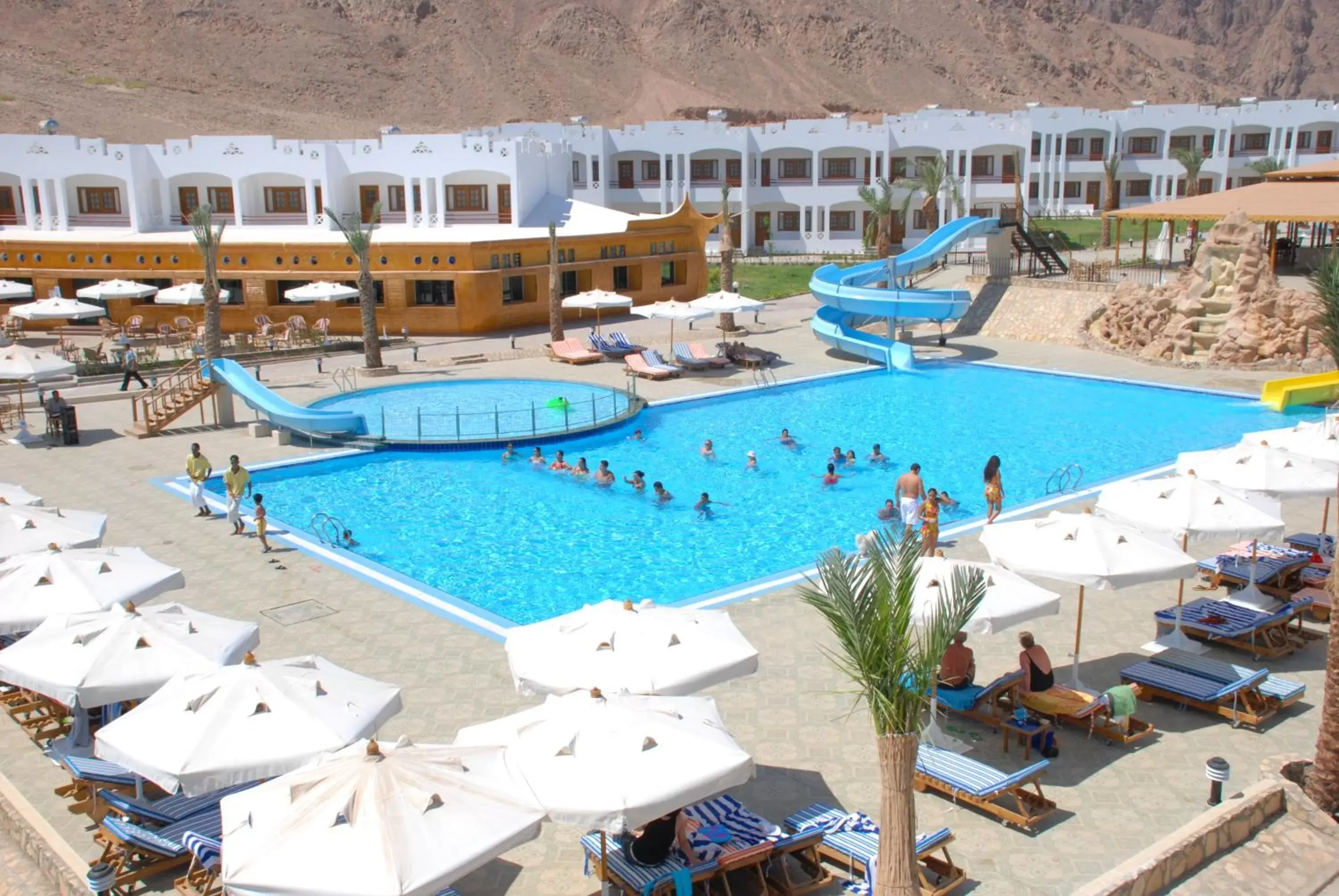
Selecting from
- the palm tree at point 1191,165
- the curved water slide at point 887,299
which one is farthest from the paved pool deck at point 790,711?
the palm tree at point 1191,165

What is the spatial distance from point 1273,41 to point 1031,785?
569ft

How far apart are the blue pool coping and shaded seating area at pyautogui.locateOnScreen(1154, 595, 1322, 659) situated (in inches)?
111

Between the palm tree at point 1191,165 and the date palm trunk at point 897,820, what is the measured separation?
2080 inches

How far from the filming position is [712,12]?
128m

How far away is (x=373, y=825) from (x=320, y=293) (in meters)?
30.3

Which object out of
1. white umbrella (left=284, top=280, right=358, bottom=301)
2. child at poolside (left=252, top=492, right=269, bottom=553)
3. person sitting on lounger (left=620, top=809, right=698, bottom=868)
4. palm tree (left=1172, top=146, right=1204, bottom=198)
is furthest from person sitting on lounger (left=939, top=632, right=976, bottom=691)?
palm tree (left=1172, top=146, right=1204, bottom=198)

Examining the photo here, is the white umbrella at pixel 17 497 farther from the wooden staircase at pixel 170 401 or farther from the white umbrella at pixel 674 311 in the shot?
the white umbrella at pixel 674 311

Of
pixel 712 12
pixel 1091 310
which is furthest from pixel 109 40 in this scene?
pixel 1091 310

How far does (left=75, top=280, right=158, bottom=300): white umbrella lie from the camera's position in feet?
115

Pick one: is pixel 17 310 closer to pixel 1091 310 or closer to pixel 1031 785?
pixel 1091 310

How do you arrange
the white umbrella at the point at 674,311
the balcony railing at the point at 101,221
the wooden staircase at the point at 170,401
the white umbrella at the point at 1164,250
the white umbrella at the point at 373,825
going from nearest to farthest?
the white umbrella at the point at 373,825 → the wooden staircase at the point at 170,401 → the white umbrella at the point at 674,311 → the white umbrella at the point at 1164,250 → the balcony railing at the point at 101,221

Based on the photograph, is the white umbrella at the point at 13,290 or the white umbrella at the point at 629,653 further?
the white umbrella at the point at 13,290

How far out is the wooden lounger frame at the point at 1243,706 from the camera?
10.5m

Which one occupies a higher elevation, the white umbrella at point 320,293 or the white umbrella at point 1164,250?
the white umbrella at point 1164,250
